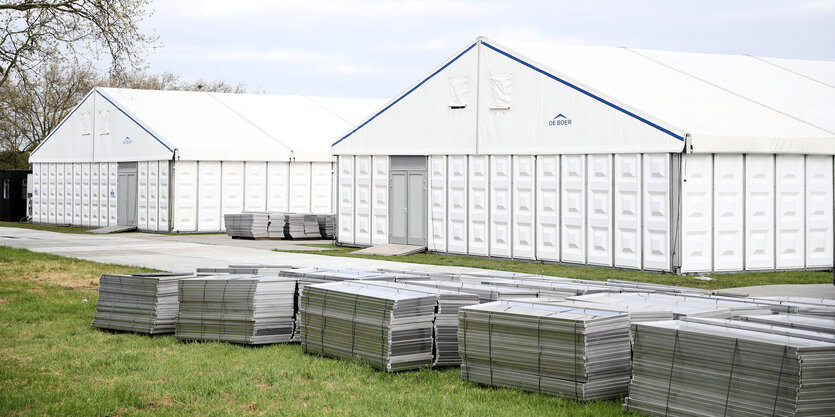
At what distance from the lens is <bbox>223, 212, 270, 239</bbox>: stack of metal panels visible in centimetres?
3334

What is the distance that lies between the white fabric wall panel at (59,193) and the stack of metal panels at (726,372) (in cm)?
4032

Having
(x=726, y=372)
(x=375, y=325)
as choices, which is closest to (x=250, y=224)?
(x=375, y=325)

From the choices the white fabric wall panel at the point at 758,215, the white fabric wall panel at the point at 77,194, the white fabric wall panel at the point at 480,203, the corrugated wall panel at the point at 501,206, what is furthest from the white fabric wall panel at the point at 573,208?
the white fabric wall panel at the point at 77,194

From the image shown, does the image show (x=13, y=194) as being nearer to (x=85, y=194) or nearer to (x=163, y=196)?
(x=85, y=194)

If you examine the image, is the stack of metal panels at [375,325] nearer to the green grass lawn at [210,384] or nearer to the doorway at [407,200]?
the green grass lawn at [210,384]

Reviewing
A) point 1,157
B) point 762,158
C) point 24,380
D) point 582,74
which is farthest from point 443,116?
point 1,157

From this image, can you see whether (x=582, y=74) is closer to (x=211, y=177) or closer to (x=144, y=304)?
(x=144, y=304)

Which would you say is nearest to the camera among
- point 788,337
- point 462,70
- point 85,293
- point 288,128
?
point 788,337

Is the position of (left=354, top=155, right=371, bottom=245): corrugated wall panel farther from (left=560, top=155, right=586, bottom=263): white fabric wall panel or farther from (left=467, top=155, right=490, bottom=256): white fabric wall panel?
(left=560, top=155, right=586, bottom=263): white fabric wall panel

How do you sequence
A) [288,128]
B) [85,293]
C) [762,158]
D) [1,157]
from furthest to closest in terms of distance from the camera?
[1,157] → [288,128] → [762,158] → [85,293]

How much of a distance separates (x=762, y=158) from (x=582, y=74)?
479cm

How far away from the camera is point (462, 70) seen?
83.4 ft

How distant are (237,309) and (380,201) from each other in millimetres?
16054

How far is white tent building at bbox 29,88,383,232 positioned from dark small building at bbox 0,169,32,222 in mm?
6775
